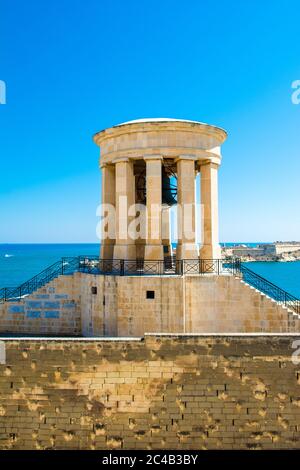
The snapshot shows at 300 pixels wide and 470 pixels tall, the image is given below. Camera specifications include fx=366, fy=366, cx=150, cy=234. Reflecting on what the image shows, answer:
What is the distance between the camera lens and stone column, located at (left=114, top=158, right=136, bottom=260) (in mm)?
15258

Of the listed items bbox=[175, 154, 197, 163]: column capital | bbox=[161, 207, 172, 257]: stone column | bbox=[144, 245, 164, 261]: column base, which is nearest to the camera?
bbox=[144, 245, 164, 261]: column base

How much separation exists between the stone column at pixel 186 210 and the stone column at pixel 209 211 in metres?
1.01

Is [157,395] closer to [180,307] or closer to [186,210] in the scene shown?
[180,307]

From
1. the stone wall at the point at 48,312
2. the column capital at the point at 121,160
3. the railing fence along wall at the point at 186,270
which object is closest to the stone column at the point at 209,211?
the railing fence along wall at the point at 186,270

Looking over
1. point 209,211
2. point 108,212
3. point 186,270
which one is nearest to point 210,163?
point 209,211

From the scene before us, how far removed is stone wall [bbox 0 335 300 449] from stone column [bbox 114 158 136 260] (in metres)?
5.01

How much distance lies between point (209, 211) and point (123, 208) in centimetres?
376

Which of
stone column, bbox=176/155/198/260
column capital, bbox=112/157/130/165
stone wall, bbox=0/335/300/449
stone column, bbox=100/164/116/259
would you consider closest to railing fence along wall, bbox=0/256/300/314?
stone column, bbox=176/155/198/260

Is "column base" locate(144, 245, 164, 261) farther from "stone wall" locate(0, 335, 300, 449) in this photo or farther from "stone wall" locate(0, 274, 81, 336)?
"stone wall" locate(0, 335, 300, 449)

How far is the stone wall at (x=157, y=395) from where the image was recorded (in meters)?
10.8

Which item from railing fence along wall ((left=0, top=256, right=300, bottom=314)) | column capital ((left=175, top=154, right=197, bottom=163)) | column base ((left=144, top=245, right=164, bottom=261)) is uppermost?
column capital ((left=175, top=154, right=197, bottom=163))

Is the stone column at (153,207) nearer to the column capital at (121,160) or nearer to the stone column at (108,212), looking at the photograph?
the column capital at (121,160)

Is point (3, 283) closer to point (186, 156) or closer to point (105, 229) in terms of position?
point (105, 229)
